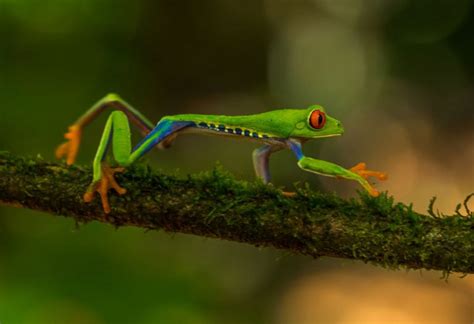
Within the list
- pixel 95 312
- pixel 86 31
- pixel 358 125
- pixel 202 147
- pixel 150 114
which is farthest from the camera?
pixel 358 125

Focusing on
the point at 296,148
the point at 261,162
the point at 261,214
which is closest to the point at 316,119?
the point at 296,148

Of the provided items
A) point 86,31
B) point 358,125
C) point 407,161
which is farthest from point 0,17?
point 407,161

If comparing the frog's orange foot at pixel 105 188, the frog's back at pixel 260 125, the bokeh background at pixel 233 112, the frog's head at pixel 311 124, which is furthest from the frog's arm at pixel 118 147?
the bokeh background at pixel 233 112

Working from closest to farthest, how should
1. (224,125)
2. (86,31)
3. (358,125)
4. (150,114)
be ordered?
(224,125)
(86,31)
(150,114)
(358,125)

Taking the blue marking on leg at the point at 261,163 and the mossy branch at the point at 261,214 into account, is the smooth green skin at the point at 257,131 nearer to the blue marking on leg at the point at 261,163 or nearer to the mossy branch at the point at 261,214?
the blue marking on leg at the point at 261,163

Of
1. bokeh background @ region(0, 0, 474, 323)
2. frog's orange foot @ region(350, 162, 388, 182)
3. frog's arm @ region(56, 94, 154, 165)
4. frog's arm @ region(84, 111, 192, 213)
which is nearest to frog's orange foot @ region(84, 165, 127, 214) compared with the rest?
frog's arm @ region(84, 111, 192, 213)

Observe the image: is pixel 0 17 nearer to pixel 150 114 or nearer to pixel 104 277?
pixel 150 114

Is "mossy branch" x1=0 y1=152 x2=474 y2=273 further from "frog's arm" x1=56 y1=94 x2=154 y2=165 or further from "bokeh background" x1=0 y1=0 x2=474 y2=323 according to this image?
"bokeh background" x1=0 y1=0 x2=474 y2=323
